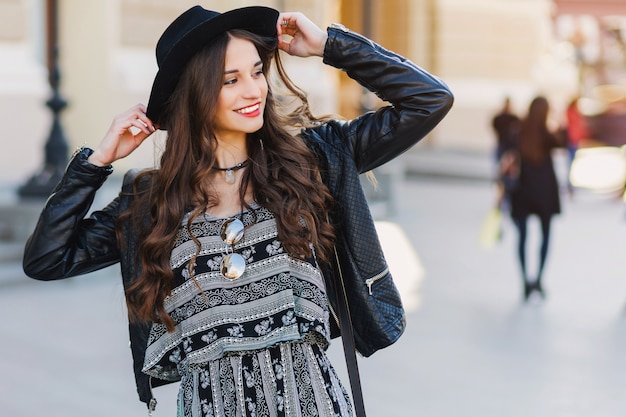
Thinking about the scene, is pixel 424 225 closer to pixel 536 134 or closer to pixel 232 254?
pixel 536 134

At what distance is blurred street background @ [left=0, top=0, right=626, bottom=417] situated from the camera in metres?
6.16

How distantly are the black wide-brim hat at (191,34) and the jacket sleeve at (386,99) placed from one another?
22 cm

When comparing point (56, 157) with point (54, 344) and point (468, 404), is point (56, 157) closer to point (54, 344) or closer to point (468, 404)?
point (54, 344)

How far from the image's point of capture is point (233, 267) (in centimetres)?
264

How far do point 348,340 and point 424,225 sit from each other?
10995mm

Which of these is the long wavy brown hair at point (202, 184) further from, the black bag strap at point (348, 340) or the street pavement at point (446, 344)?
the street pavement at point (446, 344)

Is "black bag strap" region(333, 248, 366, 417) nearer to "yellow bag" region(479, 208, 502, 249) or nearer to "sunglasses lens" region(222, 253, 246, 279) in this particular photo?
"sunglasses lens" region(222, 253, 246, 279)

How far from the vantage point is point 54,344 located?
23.0 feet

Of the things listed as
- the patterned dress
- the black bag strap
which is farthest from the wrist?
the black bag strap

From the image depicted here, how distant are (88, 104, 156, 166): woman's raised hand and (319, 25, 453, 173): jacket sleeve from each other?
51 cm

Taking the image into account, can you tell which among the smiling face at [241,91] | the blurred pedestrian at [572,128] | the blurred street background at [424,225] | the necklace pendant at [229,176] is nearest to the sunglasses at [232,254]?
the necklace pendant at [229,176]

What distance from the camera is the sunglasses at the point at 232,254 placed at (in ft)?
8.65

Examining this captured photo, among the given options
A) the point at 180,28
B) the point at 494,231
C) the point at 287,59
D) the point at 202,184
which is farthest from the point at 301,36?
the point at 287,59

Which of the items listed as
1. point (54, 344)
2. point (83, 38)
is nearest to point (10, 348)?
point (54, 344)
